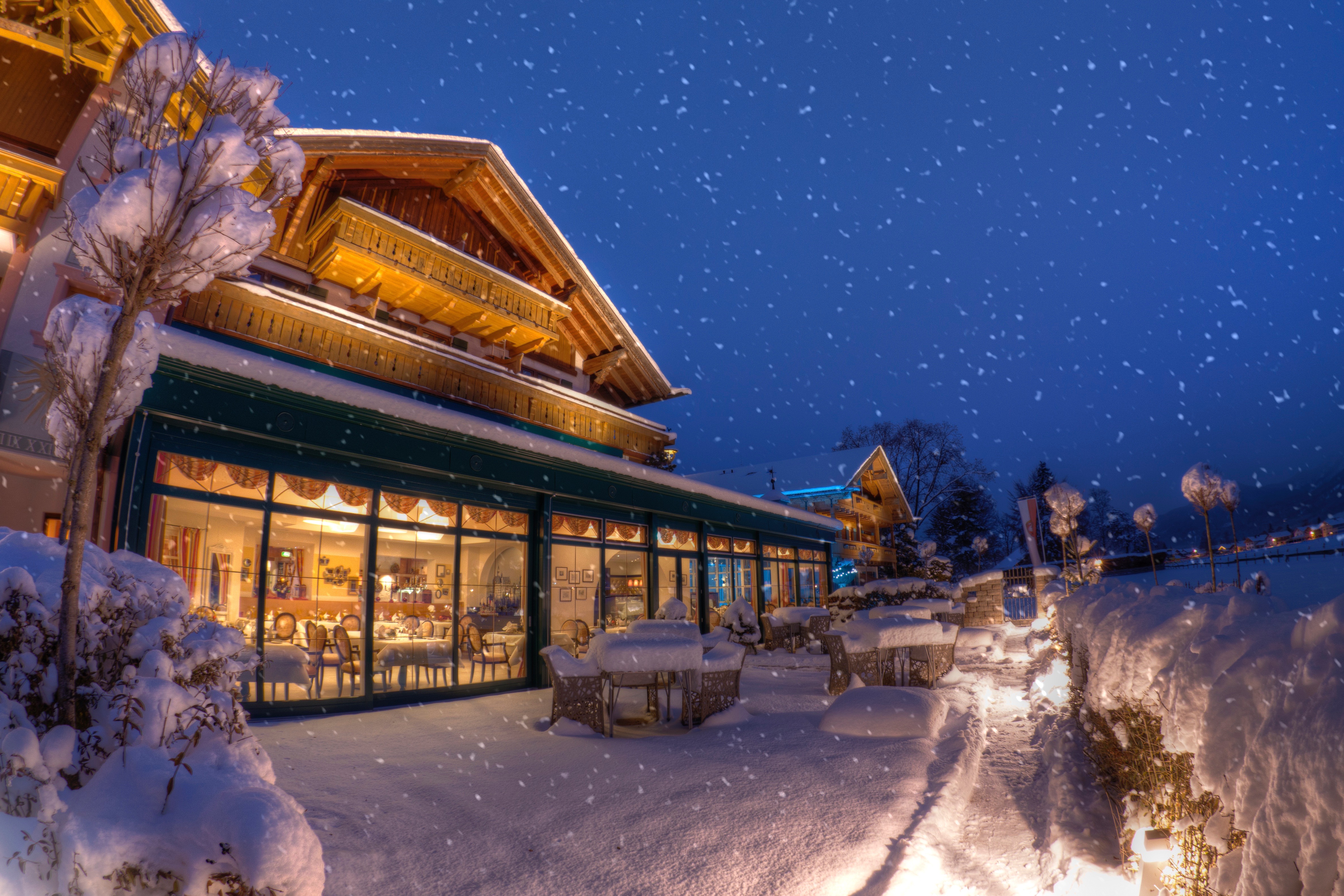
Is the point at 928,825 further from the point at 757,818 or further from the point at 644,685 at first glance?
the point at 644,685

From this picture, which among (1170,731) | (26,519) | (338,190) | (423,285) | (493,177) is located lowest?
(1170,731)

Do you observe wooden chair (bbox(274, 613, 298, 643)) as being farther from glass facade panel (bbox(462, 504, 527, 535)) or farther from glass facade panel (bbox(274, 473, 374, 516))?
glass facade panel (bbox(462, 504, 527, 535))

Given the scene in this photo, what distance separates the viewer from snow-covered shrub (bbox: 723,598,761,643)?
46.5ft

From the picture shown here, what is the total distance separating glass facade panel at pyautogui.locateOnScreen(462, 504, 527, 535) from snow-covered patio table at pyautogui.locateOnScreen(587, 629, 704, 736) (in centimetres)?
350

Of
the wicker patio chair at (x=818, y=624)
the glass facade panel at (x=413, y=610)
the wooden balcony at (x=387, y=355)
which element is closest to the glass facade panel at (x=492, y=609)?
the glass facade panel at (x=413, y=610)

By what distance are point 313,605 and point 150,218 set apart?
6.15 meters

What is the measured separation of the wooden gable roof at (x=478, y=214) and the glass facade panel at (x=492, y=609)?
5798mm

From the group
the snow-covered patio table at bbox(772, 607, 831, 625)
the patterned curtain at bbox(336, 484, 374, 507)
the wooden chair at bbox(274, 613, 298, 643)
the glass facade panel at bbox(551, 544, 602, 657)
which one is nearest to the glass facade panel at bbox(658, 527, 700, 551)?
the glass facade panel at bbox(551, 544, 602, 657)

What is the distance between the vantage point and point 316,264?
10891 mm

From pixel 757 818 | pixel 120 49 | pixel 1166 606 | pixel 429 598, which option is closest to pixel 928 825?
pixel 757 818

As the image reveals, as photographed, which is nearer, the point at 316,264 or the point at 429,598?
the point at 429,598

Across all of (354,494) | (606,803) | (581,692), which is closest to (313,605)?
(354,494)

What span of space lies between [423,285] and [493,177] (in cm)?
320

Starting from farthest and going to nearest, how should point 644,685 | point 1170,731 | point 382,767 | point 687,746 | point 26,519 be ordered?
point 26,519 < point 644,685 < point 687,746 < point 382,767 < point 1170,731
